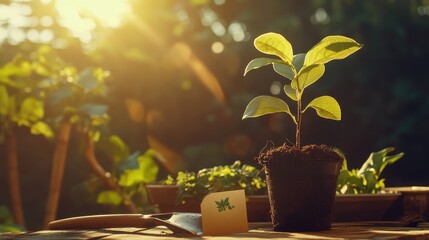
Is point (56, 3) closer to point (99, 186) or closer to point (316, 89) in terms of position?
point (99, 186)

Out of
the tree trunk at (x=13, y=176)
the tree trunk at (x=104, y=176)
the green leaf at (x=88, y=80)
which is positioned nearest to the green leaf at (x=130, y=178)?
the tree trunk at (x=104, y=176)

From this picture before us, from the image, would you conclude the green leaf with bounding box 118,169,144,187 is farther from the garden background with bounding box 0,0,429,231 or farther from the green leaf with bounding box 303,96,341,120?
the garden background with bounding box 0,0,429,231

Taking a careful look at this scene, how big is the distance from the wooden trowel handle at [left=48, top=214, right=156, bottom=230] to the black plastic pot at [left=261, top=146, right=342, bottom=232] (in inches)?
13.7

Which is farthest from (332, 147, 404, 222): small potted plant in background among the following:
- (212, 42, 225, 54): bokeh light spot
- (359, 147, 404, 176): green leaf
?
(212, 42, 225, 54): bokeh light spot

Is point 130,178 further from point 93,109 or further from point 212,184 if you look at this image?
point 212,184

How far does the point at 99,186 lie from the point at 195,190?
237cm

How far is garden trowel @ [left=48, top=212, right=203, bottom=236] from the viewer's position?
1.70 m

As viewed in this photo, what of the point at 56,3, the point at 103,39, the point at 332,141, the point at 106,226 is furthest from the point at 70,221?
the point at 332,141

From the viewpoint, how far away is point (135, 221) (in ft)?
5.92

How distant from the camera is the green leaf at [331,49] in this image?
64.3 inches

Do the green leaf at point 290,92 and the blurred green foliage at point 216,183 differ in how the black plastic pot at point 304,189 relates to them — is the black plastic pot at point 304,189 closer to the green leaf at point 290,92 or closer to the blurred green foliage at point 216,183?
the green leaf at point 290,92

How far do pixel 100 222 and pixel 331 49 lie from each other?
29.0 inches

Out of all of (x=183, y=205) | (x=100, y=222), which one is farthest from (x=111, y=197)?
(x=100, y=222)

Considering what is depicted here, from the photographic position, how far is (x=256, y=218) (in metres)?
2.10
